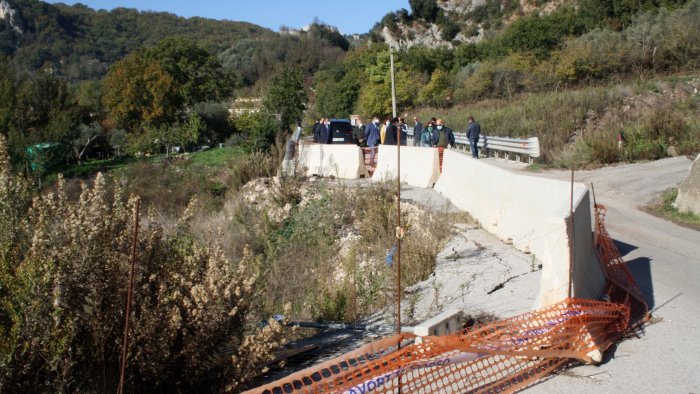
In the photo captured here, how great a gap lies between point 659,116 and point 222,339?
18.9 meters

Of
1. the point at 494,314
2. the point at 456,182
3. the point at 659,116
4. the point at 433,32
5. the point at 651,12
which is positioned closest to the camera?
the point at 494,314

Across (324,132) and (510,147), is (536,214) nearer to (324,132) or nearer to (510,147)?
(510,147)

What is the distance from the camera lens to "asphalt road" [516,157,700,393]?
5805mm

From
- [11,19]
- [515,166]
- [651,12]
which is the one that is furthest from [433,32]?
[11,19]

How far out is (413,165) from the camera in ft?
60.8

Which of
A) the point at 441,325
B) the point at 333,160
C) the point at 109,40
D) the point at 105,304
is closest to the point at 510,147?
the point at 333,160

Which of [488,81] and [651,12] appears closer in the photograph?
[488,81]

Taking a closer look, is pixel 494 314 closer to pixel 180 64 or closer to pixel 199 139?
pixel 199 139

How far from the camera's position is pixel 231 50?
145375 millimetres

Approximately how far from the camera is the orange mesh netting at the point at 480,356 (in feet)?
17.2

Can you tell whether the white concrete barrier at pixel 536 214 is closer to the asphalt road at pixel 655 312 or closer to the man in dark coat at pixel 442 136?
the asphalt road at pixel 655 312

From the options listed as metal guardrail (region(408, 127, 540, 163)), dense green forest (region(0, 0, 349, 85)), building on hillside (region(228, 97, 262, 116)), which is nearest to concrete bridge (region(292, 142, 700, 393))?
metal guardrail (region(408, 127, 540, 163))

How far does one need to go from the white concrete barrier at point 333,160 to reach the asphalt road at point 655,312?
24.6 feet

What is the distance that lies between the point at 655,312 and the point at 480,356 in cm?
273
